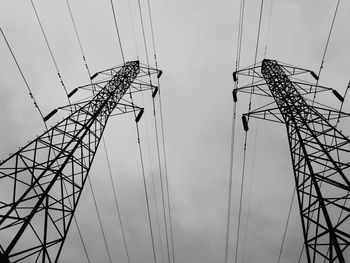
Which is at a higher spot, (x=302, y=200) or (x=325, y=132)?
(x=325, y=132)

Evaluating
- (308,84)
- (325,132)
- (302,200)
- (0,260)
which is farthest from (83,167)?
(308,84)

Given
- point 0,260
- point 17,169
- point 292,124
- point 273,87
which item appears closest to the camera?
point 0,260

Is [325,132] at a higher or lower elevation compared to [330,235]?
higher

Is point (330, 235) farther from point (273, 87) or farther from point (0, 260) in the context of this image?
point (273, 87)

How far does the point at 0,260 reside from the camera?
5891 mm

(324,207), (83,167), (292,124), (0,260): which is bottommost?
(0,260)

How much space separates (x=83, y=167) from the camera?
410 inches

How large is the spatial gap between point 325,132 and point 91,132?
28.6ft

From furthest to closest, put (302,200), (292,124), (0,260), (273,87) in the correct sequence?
1. (273,87)
2. (292,124)
3. (302,200)
4. (0,260)

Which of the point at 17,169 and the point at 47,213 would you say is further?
the point at 17,169

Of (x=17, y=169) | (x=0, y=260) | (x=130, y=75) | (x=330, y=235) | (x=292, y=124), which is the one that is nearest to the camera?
(x=0, y=260)

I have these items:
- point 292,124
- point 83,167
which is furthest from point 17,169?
point 292,124

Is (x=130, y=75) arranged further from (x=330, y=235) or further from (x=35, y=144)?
(x=330, y=235)

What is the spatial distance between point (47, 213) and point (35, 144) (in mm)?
3118
